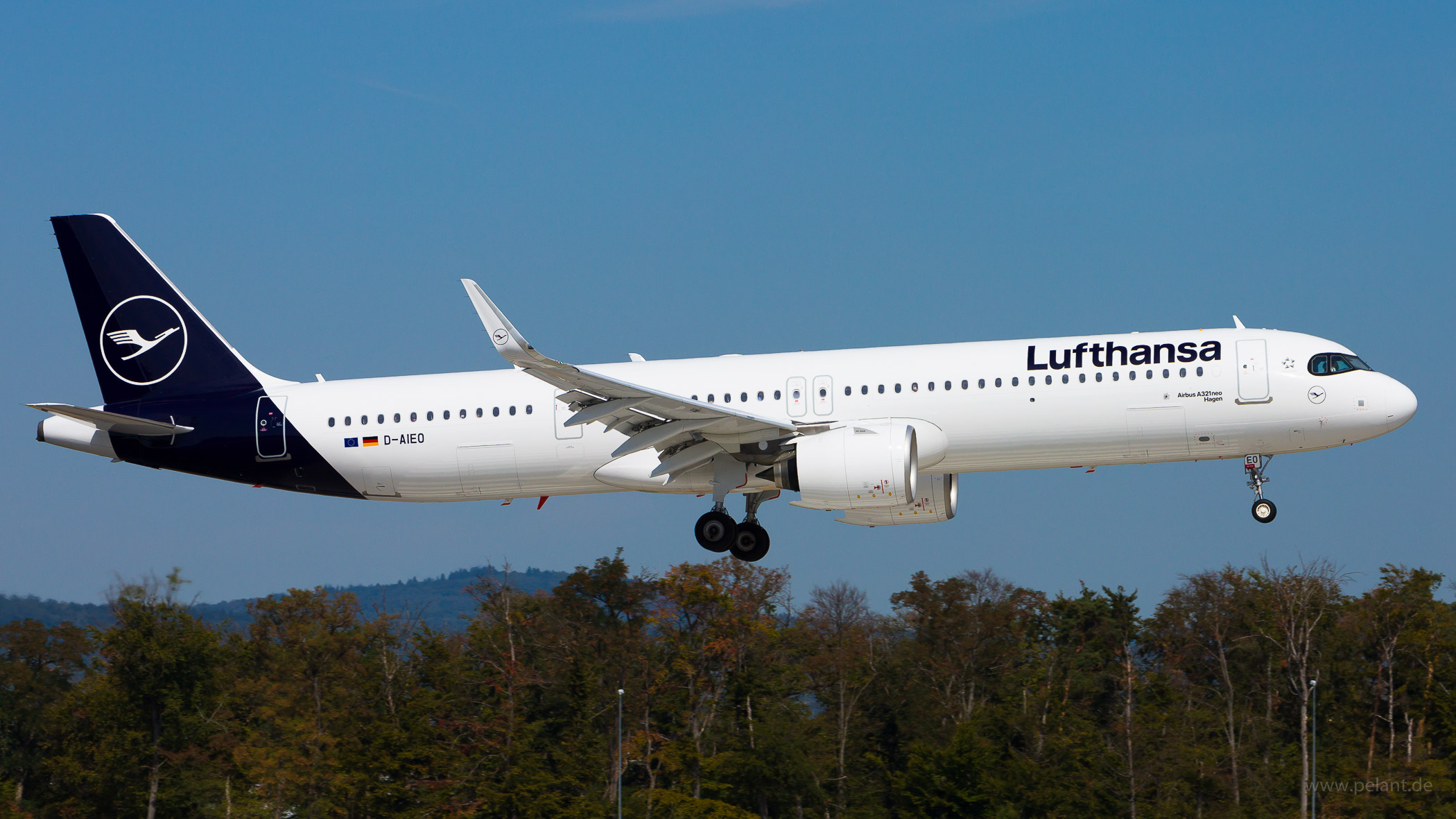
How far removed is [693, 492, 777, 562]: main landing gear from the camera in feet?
101

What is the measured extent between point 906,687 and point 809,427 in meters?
56.8

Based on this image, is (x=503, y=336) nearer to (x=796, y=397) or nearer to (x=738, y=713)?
(x=796, y=397)

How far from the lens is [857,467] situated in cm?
2762

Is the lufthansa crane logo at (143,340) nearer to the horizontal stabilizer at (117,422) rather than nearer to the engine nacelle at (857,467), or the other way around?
the horizontal stabilizer at (117,422)

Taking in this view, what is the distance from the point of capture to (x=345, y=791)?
230 ft

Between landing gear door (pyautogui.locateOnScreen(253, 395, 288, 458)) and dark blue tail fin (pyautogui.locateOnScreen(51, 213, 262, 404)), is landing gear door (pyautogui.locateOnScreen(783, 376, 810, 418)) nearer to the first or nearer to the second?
landing gear door (pyautogui.locateOnScreen(253, 395, 288, 458))

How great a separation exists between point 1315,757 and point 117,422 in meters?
61.0

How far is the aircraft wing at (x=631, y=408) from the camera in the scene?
984 inches

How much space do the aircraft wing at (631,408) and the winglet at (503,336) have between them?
1 cm

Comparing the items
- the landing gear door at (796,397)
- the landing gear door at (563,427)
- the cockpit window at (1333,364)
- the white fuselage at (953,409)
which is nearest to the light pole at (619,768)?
the white fuselage at (953,409)

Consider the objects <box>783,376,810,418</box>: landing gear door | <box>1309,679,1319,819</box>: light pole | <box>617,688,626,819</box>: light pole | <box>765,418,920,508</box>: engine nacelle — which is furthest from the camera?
<box>617,688,626,819</box>: light pole

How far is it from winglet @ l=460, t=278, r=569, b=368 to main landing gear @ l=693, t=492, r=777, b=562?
22.4 ft

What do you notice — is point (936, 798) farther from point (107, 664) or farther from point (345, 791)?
point (107, 664)

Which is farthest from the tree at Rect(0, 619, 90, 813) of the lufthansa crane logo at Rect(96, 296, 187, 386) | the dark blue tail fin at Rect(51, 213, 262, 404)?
the lufthansa crane logo at Rect(96, 296, 187, 386)
